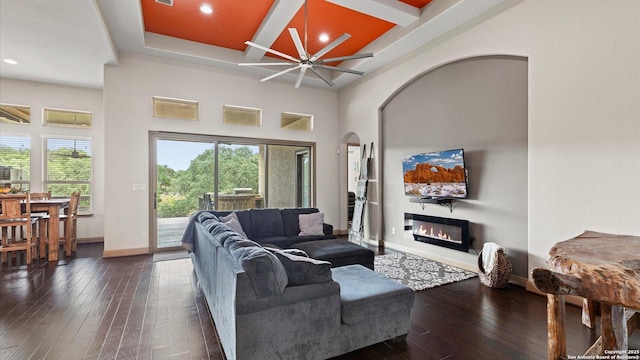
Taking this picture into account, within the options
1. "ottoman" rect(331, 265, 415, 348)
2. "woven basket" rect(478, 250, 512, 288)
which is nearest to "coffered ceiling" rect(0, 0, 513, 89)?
"woven basket" rect(478, 250, 512, 288)

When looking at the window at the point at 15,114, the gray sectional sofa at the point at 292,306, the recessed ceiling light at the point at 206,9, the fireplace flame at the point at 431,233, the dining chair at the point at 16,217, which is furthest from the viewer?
the window at the point at 15,114

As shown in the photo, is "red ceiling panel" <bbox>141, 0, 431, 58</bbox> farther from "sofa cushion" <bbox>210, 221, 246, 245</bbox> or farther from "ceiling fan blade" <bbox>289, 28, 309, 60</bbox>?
"sofa cushion" <bbox>210, 221, 246, 245</bbox>

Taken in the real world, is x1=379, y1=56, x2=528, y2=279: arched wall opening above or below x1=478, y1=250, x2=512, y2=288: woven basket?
above

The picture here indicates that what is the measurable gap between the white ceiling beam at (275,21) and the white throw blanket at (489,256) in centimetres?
415

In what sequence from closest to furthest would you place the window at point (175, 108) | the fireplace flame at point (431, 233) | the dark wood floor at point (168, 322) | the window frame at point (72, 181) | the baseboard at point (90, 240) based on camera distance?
the dark wood floor at point (168, 322) → the fireplace flame at point (431, 233) → the window at point (175, 108) → the window frame at point (72, 181) → the baseboard at point (90, 240)

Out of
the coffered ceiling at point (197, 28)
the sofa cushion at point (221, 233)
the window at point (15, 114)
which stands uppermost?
the coffered ceiling at point (197, 28)

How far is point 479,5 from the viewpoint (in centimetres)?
396

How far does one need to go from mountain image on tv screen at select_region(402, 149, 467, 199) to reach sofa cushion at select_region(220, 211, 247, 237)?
3.08 metres

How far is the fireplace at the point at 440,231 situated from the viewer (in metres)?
4.59

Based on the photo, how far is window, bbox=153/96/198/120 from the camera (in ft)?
19.1

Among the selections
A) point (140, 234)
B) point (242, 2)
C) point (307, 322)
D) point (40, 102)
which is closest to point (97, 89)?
point (40, 102)

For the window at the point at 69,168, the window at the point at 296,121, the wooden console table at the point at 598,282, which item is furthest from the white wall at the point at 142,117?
the wooden console table at the point at 598,282

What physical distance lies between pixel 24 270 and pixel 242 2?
5156mm

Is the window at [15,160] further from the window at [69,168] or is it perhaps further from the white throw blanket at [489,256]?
the white throw blanket at [489,256]
